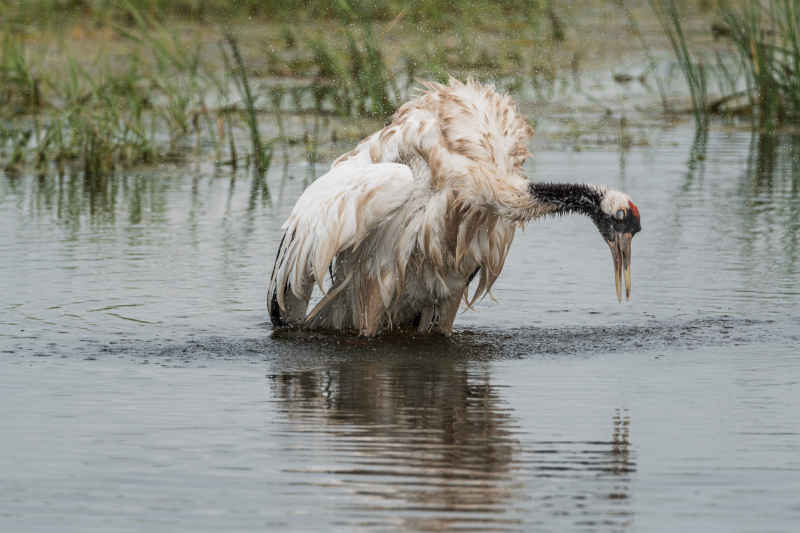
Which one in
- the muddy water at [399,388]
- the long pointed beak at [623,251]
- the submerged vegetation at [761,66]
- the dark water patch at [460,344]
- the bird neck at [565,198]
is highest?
the submerged vegetation at [761,66]

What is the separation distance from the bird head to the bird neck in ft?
0.21

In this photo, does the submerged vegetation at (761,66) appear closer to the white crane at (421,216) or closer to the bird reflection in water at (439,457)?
the white crane at (421,216)

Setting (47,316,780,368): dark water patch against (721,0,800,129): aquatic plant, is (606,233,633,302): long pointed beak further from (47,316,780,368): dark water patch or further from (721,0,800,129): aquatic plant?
(721,0,800,129): aquatic plant

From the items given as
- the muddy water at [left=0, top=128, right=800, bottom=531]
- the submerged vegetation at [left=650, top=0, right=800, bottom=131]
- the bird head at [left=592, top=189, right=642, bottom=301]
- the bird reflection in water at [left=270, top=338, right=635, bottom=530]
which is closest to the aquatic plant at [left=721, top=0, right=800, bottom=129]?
the submerged vegetation at [left=650, top=0, right=800, bottom=131]

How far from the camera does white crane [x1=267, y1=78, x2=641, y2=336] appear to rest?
724 centimetres

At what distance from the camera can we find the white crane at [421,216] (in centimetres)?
724

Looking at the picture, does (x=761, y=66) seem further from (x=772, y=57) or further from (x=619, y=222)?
(x=619, y=222)

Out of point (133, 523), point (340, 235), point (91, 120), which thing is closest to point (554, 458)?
point (133, 523)

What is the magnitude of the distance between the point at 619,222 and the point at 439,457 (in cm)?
200

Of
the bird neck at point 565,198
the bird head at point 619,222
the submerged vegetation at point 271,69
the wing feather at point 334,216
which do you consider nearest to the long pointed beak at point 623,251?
the bird head at point 619,222

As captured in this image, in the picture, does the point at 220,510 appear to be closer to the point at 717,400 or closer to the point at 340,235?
the point at 717,400

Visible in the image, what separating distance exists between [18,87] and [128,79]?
1.85 metres

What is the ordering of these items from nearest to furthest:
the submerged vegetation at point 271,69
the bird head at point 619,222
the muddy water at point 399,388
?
the muddy water at point 399,388 < the bird head at point 619,222 < the submerged vegetation at point 271,69

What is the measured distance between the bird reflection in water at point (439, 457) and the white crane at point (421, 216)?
926mm
